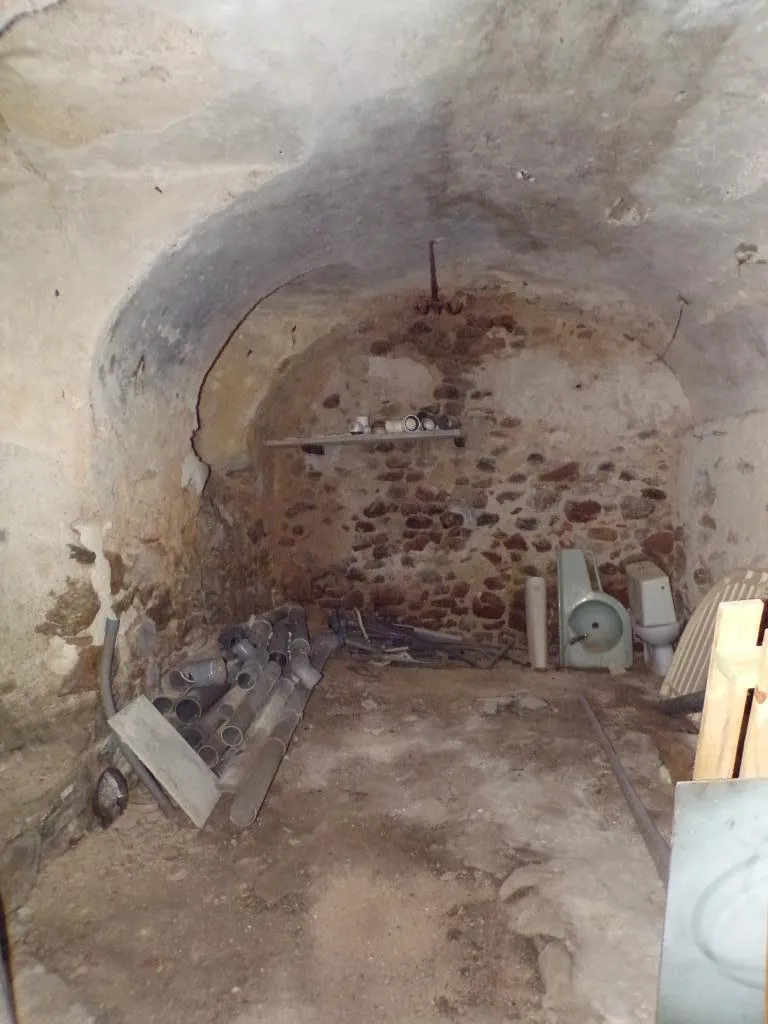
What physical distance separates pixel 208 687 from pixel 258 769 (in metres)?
0.42

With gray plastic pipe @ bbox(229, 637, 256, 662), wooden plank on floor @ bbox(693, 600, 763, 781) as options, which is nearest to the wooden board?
gray plastic pipe @ bbox(229, 637, 256, 662)

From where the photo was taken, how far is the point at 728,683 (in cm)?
137

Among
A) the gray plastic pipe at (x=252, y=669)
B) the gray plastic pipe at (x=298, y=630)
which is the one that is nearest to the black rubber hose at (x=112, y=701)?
the gray plastic pipe at (x=252, y=669)

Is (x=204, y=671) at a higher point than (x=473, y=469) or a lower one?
lower

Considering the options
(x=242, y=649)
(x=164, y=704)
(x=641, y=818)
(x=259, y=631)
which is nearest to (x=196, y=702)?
(x=164, y=704)

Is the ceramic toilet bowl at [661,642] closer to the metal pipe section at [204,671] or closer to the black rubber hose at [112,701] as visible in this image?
the metal pipe section at [204,671]

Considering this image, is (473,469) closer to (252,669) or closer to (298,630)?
(298,630)

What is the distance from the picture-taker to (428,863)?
215 centimetres

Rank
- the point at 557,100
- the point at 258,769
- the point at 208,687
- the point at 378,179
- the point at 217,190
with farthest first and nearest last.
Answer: the point at 208,687 < the point at 258,769 < the point at 378,179 < the point at 217,190 < the point at 557,100

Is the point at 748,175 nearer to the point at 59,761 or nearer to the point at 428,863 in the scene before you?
the point at 428,863

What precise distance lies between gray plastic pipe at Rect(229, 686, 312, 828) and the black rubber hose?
0.24 meters

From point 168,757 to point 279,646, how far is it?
119 cm

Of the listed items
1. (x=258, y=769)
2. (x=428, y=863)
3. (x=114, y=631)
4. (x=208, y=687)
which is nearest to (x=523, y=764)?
(x=428, y=863)

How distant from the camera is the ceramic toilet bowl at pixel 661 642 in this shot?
376 centimetres
